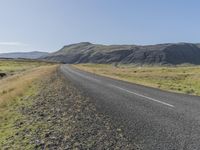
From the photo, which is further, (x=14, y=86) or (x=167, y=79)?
(x=167, y=79)

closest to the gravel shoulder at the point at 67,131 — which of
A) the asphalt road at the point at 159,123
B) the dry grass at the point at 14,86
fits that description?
the asphalt road at the point at 159,123

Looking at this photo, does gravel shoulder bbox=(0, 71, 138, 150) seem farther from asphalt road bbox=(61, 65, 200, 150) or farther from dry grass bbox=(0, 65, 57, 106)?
dry grass bbox=(0, 65, 57, 106)

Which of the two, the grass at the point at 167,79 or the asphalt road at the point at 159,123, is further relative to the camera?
the grass at the point at 167,79

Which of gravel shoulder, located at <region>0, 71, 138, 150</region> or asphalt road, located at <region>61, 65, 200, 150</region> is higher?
asphalt road, located at <region>61, 65, 200, 150</region>

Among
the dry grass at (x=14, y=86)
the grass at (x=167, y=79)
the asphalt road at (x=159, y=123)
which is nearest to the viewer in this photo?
the asphalt road at (x=159, y=123)

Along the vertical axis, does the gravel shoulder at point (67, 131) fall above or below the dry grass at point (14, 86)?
above

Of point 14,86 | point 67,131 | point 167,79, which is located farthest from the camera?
point 167,79

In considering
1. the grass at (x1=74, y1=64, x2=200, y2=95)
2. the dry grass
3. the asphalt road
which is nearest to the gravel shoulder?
the asphalt road

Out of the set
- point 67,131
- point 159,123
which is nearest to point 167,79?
point 159,123

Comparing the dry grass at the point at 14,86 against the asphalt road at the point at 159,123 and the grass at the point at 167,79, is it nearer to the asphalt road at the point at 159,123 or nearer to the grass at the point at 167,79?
the asphalt road at the point at 159,123

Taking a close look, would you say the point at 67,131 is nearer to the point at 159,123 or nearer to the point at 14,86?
the point at 159,123

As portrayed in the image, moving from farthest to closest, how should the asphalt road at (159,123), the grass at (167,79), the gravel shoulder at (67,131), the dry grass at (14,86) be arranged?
the grass at (167,79) → the dry grass at (14,86) → the gravel shoulder at (67,131) → the asphalt road at (159,123)

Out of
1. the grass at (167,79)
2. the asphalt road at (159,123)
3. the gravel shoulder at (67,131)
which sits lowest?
the grass at (167,79)

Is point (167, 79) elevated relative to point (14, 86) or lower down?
lower down
